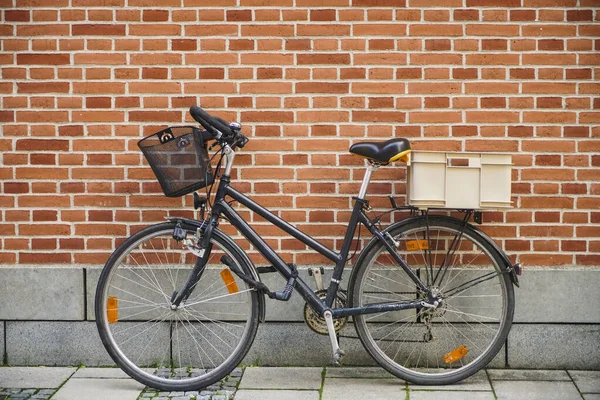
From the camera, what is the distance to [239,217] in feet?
16.6

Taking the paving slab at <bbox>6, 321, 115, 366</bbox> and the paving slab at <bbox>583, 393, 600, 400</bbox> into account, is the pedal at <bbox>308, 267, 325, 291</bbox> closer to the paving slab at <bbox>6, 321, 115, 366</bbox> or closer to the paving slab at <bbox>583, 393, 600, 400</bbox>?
the paving slab at <bbox>6, 321, 115, 366</bbox>

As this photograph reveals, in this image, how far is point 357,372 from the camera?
5371mm

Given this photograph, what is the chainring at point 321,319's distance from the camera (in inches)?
202

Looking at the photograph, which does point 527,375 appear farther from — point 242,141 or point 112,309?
point 112,309

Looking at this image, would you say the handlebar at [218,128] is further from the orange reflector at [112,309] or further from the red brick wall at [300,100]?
the orange reflector at [112,309]

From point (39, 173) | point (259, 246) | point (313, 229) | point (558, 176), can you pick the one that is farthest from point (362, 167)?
point (39, 173)

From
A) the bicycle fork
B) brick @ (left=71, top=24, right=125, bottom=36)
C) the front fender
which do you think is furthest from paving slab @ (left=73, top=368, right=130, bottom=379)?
brick @ (left=71, top=24, right=125, bottom=36)

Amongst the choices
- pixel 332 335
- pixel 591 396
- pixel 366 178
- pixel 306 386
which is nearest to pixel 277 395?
pixel 306 386

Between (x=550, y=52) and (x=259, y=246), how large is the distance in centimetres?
213

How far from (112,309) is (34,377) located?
26.6 inches

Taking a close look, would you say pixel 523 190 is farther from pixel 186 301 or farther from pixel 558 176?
pixel 186 301

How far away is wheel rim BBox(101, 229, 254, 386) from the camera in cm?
548

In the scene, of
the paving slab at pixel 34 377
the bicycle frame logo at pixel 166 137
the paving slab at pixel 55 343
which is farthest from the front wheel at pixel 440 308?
the paving slab at pixel 34 377

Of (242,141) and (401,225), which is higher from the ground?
(242,141)
